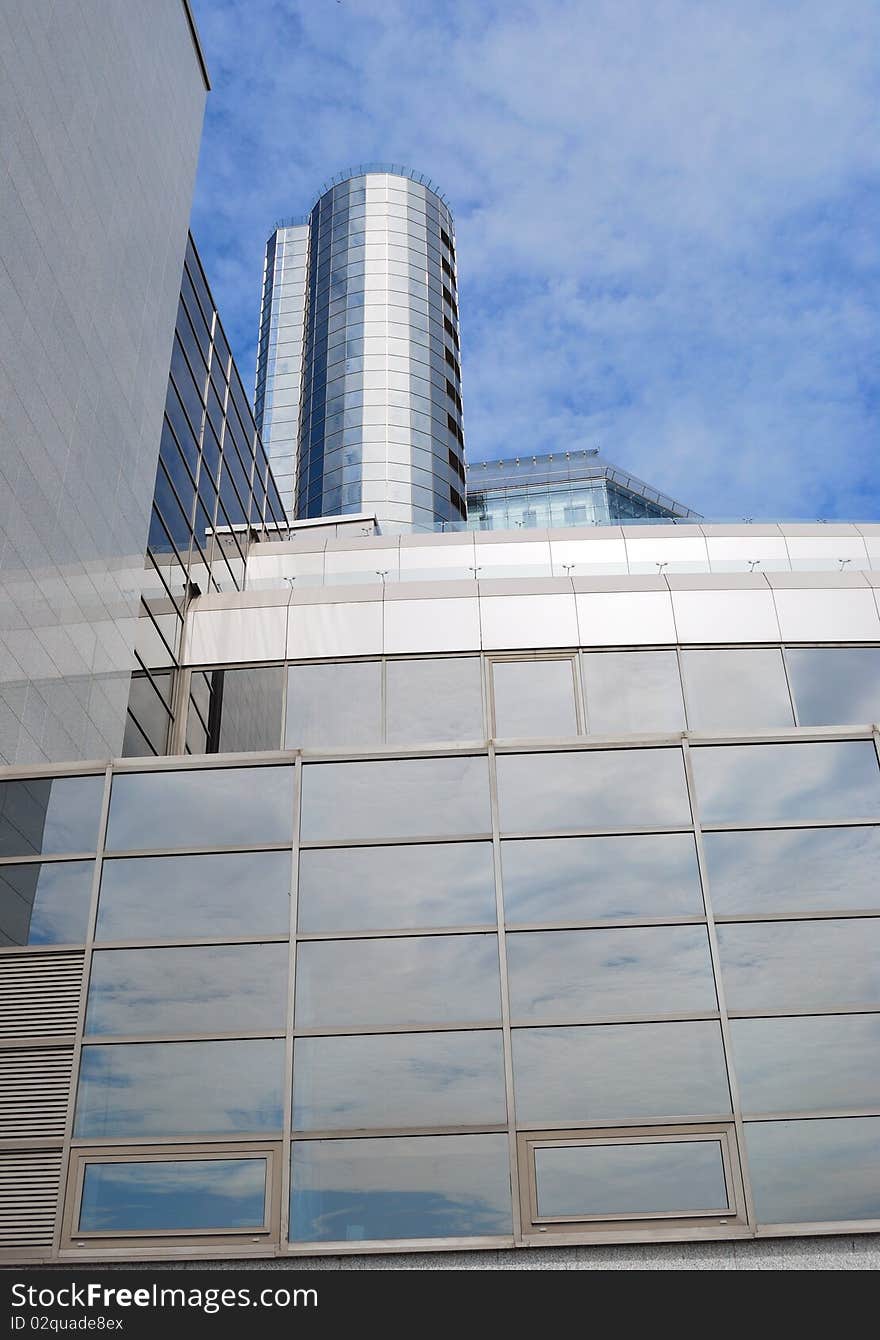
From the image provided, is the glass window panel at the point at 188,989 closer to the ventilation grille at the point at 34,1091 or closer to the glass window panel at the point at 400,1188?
the ventilation grille at the point at 34,1091

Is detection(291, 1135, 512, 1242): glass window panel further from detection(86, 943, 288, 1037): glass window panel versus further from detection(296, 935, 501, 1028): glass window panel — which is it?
detection(86, 943, 288, 1037): glass window panel

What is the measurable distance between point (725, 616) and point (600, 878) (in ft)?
32.7

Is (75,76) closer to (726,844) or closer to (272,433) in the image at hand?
(726,844)

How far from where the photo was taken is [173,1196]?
11625 millimetres

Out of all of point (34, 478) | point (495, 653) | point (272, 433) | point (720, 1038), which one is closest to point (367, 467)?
point (272, 433)

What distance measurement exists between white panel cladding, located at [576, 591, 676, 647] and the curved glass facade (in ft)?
165

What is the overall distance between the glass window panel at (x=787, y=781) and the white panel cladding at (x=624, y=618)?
7.62 meters

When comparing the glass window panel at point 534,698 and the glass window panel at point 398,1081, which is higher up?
the glass window panel at point 534,698

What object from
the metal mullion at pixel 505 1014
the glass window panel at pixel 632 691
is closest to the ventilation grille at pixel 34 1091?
the metal mullion at pixel 505 1014

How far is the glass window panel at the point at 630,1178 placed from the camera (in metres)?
11.5

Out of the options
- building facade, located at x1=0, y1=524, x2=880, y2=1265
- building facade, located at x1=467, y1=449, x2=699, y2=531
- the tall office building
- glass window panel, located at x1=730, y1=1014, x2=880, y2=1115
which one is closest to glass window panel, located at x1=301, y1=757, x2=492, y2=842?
building facade, located at x1=0, y1=524, x2=880, y2=1265

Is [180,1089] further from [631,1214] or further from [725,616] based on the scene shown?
[725,616]

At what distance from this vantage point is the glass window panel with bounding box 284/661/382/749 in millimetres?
21125

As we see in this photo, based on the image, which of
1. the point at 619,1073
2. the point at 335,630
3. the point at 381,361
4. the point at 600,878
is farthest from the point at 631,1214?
the point at 381,361
